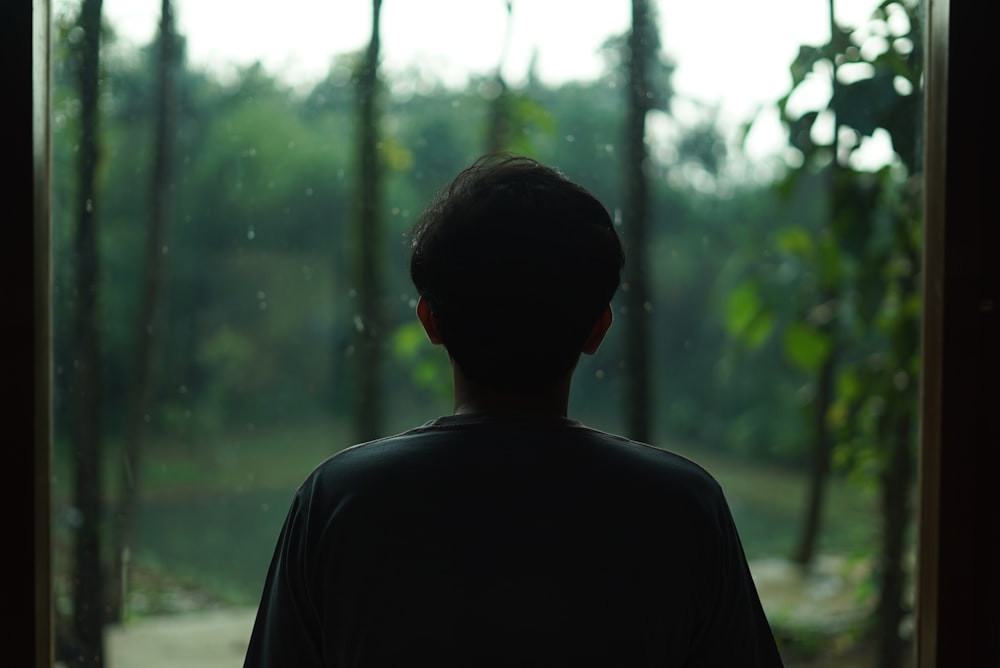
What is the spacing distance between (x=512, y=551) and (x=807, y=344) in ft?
5.29

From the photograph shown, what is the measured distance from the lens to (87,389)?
1.18m

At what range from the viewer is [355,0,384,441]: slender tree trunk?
1.34 metres

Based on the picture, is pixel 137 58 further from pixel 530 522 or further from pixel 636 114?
pixel 530 522

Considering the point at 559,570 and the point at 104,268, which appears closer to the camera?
the point at 559,570

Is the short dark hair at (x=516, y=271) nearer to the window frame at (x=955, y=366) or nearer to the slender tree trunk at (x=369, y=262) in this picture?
the window frame at (x=955, y=366)

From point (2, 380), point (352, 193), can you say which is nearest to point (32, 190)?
point (2, 380)

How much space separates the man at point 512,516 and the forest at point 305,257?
668mm

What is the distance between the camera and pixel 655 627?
1.85 feet

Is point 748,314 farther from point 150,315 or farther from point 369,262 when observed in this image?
point 150,315

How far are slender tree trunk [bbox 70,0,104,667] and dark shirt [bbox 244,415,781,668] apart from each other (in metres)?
0.72

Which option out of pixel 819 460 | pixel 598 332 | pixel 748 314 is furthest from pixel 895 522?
pixel 598 332

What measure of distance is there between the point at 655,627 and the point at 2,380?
0.66 m

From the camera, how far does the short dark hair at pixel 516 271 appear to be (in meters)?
0.57

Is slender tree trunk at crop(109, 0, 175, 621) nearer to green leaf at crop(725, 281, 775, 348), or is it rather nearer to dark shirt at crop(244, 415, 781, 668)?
dark shirt at crop(244, 415, 781, 668)
